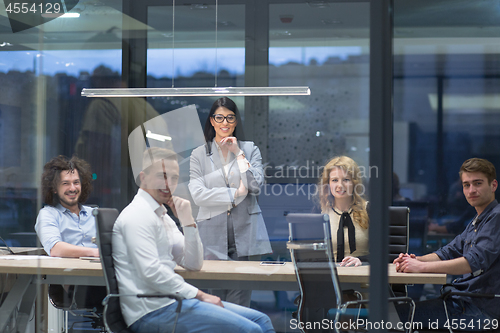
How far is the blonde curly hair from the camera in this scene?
2.90m

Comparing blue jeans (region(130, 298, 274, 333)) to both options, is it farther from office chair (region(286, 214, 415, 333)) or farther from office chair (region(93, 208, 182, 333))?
office chair (region(286, 214, 415, 333))

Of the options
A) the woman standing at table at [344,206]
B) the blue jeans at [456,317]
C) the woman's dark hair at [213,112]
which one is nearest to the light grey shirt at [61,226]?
the woman's dark hair at [213,112]

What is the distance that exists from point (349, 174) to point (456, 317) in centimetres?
120

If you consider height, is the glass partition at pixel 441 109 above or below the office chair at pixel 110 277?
above

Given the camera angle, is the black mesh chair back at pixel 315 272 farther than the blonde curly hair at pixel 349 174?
No

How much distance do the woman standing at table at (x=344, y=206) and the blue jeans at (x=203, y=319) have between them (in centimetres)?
68

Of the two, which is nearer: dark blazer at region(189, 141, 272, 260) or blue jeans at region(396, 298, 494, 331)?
blue jeans at region(396, 298, 494, 331)

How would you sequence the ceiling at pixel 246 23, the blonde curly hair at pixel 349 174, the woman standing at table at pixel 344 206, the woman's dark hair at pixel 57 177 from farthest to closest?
the ceiling at pixel 246 23 → the woman's dark hair at pixel 57 177 → the blonde curly hair at pixel 349 174 → the woman standing at table at pixel 344 206

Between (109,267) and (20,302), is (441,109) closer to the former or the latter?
(109,267)

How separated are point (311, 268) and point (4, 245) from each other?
7.44ft

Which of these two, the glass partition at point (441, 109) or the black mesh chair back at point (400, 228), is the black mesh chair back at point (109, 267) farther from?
the glass partition at point (441, 109)

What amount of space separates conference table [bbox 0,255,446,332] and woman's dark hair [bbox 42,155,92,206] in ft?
1.40

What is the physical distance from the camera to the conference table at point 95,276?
2.92 meters

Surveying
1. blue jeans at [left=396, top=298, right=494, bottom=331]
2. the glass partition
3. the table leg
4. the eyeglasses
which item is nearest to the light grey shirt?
the table leg
